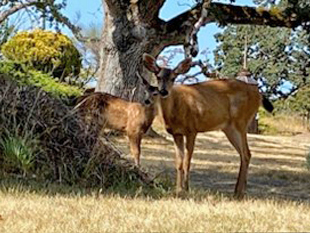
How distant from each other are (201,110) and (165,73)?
0.67m

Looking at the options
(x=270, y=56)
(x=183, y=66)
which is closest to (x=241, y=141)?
(x=183, y=66)

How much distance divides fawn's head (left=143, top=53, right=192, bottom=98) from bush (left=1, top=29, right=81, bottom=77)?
33.8 ft

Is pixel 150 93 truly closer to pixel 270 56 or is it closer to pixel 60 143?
pixel 60 143

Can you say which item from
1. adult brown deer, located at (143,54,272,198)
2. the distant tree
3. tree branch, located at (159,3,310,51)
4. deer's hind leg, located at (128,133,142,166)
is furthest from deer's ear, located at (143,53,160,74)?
tree branch, located at (159,3,310,51)

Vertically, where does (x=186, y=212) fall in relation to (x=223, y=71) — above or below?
below

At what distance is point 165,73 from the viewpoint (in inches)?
400

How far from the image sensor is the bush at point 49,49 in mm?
21234

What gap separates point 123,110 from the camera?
1275 cm

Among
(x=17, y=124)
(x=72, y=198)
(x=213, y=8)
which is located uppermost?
(x=213, y=8)

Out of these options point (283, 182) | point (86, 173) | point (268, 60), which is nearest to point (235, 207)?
point (86, 173)

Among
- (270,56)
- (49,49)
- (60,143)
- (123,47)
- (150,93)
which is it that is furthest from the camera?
(270,56)

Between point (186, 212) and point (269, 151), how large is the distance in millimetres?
14445

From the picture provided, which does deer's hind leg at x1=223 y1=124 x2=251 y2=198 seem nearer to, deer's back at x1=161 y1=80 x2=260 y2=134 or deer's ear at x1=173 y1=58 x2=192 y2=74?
deer's back at x1=161 y1=80 x2=260 y2=134

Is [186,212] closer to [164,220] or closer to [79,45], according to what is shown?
[164,220]
